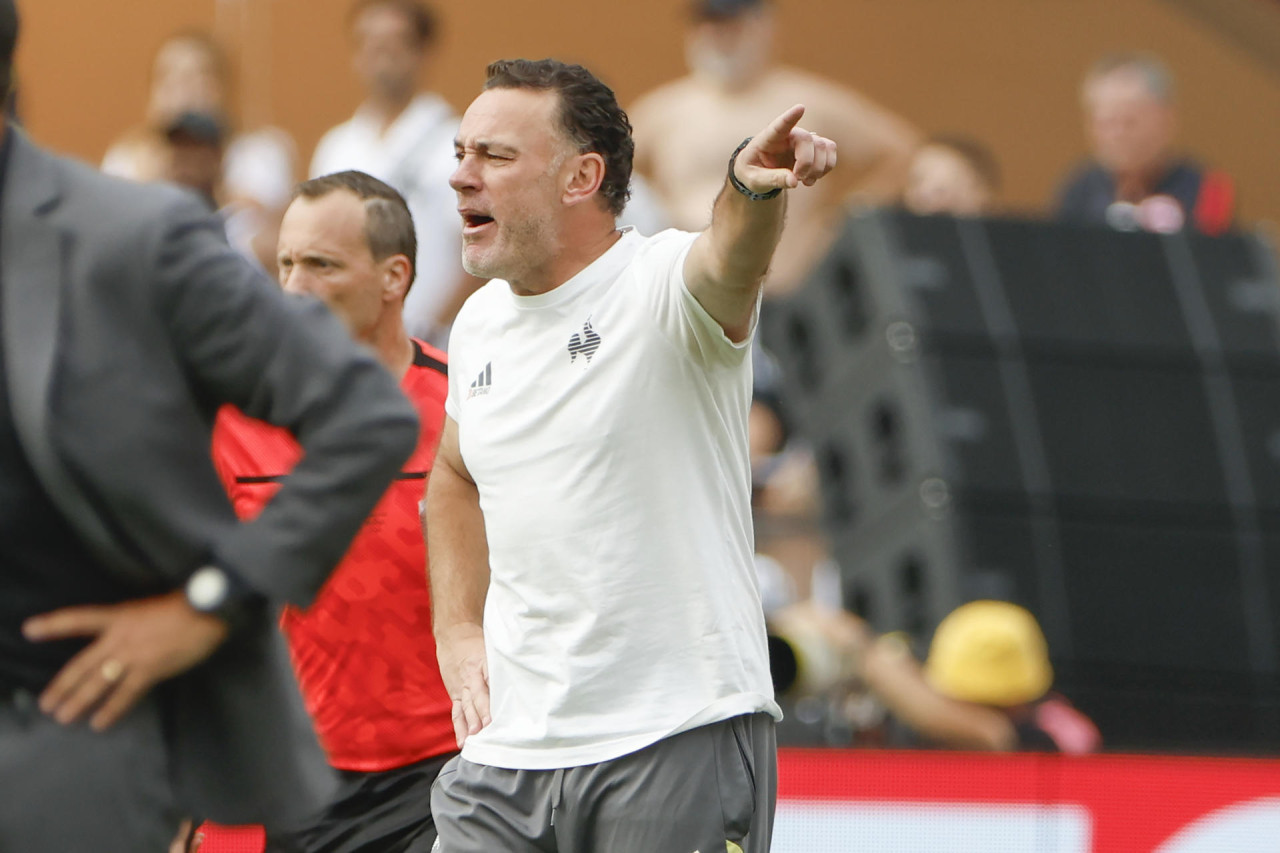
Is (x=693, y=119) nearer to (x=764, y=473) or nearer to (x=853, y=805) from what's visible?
(x=764, y=473)

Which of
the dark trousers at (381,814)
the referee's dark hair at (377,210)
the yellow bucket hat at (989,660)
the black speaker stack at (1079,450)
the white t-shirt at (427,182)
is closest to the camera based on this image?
→ the dark trousers at (381,814)

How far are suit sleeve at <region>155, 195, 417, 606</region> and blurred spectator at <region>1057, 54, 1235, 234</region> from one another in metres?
6.53

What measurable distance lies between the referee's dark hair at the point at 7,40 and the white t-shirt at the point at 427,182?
17.6 ft

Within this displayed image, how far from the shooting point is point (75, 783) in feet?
7.98

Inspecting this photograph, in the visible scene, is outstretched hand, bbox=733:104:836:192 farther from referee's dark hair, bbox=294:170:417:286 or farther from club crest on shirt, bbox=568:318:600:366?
referee's dark hair, bbox=294:170:417:286

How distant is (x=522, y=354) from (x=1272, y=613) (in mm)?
4476

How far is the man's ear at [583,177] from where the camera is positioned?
12.3 ft

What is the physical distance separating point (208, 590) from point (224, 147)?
265 inches

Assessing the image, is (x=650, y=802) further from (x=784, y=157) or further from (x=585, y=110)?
(x=585, y=110)

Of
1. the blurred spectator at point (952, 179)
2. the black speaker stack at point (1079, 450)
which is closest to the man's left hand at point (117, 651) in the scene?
the black speaker stack at point (1079, 450)

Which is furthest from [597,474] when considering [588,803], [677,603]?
[588,803]

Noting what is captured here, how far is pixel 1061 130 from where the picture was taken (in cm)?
1201

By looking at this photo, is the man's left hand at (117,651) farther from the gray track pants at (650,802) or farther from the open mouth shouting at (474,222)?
the open mouth shouting at (474,222)

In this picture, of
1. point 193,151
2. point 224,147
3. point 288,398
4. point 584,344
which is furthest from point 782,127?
point 224,147
